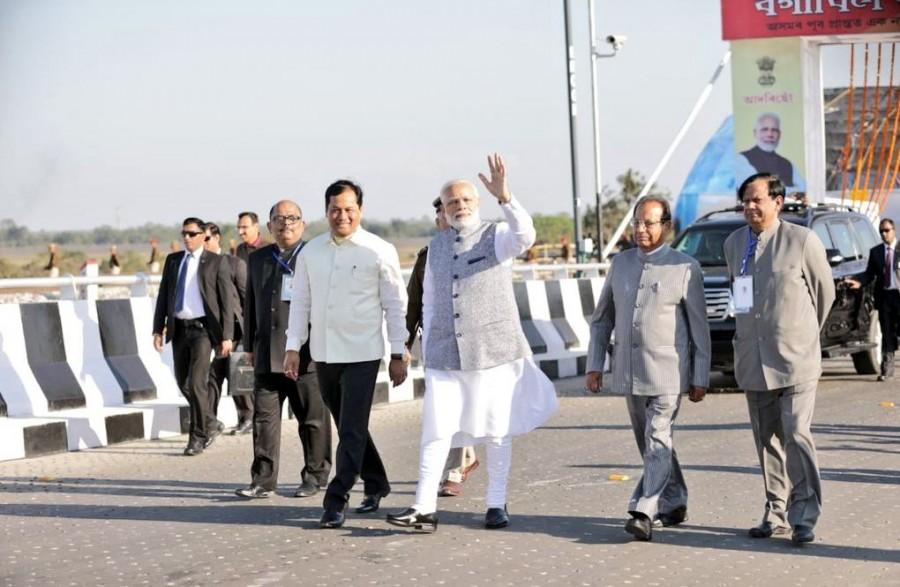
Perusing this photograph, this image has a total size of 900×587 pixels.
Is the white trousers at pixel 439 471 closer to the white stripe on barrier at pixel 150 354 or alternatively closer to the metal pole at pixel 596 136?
the white stripe on barrier at pixel 150 354

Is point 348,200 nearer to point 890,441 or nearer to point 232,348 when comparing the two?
point 232,348

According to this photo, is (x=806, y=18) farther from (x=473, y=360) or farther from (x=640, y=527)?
(x=640, y=527)

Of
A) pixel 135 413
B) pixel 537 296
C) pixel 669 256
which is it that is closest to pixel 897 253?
pixel 537 296

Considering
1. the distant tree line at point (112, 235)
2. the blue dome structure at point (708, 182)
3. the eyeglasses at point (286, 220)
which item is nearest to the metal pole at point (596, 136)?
the blue dome structure at point (708, 182)

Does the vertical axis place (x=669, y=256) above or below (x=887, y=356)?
above

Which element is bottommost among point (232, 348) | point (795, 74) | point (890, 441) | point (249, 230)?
point (890, 441)

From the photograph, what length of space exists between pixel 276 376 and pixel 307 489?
2.51 ft

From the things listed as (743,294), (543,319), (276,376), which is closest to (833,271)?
(543,319)

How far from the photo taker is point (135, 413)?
13805 mm

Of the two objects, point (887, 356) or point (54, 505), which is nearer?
point (54, 505)

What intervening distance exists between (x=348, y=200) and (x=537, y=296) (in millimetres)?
11201

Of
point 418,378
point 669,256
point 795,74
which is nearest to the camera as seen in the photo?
point 669,256

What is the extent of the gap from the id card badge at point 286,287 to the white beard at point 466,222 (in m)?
1.93

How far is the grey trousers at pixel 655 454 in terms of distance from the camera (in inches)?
324
